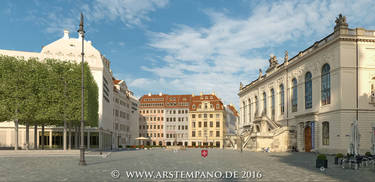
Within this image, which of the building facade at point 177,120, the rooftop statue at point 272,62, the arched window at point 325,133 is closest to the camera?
the arched window at point 325,133

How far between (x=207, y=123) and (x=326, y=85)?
75666 mm

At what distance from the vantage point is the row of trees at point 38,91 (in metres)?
43.7

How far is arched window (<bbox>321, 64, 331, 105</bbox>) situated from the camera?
1884 inches

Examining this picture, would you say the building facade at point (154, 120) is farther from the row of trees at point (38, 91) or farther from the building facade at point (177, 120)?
the row of trees at point (38, 91)

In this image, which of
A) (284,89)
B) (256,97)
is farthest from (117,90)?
(284,89)

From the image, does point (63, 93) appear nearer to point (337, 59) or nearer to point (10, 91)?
point (10, 91)

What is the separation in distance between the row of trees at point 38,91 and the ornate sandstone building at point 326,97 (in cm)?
3241

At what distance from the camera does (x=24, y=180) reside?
16016 mm

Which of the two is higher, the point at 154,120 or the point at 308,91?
the point at 308,91

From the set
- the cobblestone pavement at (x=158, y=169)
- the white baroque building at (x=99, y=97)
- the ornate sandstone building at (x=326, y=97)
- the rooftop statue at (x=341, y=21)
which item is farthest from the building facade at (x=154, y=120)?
the rooftop statue at (x=341, y=21)

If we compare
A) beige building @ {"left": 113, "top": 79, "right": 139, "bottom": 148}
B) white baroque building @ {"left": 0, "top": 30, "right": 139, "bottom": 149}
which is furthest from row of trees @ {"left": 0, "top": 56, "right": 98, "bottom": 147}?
beige building @ {"left": 113, "top": 79, "right": 139, "bottom": 148}

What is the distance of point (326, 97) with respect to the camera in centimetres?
4862

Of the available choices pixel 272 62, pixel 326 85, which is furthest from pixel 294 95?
pixel 272 62

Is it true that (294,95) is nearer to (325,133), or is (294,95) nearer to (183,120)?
(325,133)
